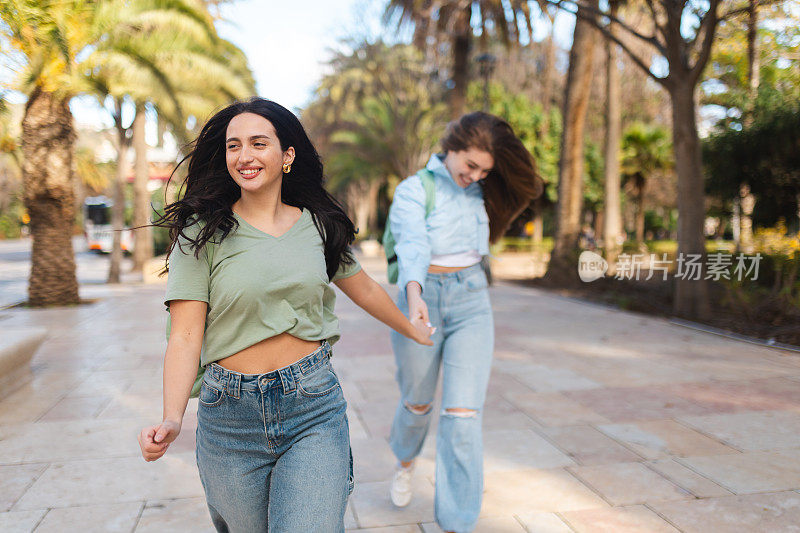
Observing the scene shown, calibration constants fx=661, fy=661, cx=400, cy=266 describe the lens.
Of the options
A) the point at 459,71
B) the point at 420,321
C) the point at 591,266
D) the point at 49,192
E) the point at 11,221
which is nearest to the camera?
the point at 420,321

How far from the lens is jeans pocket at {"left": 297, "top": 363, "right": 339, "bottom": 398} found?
6.25 feet

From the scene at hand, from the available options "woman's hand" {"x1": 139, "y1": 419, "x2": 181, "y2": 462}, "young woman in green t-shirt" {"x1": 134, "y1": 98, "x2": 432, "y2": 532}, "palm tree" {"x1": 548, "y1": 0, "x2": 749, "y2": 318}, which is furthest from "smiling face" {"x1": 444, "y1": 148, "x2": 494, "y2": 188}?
"palm tree" {"x1": 548, "y1": 0, "x2": 749, "y2": 318}

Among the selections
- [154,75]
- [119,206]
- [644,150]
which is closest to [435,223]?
[154,75]

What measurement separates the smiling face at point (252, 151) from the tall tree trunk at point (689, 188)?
836 centimetres

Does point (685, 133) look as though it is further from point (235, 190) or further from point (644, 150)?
point (644, 150)

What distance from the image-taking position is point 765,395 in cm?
529

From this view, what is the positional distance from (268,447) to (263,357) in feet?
0.84

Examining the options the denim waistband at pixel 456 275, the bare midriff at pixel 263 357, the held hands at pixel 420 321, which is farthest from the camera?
the denim waistband at pixel 456 275

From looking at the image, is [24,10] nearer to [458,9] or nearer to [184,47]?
[184,47]

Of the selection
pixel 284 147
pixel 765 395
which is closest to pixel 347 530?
pixel 284 147

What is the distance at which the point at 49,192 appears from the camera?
437 inches

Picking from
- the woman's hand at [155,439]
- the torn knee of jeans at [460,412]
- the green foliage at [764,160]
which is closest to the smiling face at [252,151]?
the woman's hand at [155,439]

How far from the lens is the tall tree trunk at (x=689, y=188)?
9.09 metres

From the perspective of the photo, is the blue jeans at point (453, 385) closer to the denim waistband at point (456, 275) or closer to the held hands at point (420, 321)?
the denim waistband at point (456, 275)
